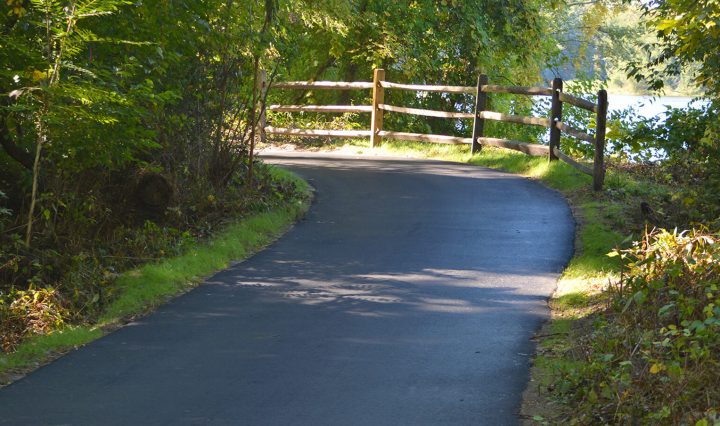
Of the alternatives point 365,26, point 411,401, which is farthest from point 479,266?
point 365,26

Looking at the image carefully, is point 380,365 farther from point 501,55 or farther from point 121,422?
point 501,55

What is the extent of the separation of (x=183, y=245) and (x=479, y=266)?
10.6ft

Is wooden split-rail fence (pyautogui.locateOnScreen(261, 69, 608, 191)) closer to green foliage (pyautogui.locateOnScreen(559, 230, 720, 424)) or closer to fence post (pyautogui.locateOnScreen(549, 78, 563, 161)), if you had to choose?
fence post (pyautogui.locateOnScreen(549, 78, 563, 161))

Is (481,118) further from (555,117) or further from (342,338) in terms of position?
(342,338)

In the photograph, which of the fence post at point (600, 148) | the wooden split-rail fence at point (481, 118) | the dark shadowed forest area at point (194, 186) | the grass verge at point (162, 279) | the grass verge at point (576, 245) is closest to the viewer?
the dark shadowed forest area at point (194, 186)

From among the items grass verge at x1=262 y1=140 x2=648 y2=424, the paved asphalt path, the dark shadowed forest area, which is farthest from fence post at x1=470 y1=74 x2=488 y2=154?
the paved asphalt path

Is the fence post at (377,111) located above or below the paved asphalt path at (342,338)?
above

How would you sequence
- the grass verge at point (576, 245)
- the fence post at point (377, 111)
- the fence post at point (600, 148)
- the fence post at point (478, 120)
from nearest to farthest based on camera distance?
1. the grass verge at point (576, 245)
2. the fence post at point (600, 148)
3. the fence post at point (478, 120)
4. the fence post at point (377, 111)

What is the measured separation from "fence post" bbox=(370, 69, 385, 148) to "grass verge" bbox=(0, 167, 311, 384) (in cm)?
1008

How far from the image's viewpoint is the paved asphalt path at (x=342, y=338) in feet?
20.6

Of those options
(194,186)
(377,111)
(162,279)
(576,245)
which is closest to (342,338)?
(162,279)

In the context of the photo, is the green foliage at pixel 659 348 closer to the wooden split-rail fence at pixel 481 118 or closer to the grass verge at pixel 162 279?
the grass verge at pixel 162 279

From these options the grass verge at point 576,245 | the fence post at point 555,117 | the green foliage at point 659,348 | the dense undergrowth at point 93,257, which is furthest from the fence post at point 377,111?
the green foliage at point 659,348

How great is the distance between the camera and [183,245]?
11047mm
